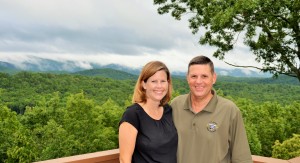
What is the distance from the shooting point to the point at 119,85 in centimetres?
5997

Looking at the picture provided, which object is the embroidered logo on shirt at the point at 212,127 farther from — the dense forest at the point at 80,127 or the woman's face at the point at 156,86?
the dense forest at the point at 80,127

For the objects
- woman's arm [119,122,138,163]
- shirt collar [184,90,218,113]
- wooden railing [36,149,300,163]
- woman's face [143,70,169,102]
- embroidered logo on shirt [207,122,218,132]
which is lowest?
wooden railing [36,149,300,163]

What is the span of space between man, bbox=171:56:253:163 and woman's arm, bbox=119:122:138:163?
1.13 feet

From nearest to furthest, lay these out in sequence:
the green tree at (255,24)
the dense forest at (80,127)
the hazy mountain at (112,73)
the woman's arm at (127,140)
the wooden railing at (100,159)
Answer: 1. the woman's arm at (127,140)
2. the wooden railing at (100,159)
3. the green tree at (255,24)
4. the dense forest at (80,127)
5. the hazy mountain at (112,73)

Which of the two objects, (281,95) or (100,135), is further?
(281,95)

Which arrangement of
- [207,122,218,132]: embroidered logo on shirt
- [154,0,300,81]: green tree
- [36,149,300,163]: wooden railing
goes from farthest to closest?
[154,0,300,81]: green tree → [36,149,300,163]: wooden railing → [207,122,218,132]: embroidered logo on shirt

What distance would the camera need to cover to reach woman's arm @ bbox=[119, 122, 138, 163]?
7.30 feet

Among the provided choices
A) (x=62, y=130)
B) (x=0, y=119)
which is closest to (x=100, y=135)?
(x=62, y=130)

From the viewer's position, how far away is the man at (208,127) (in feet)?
7.66

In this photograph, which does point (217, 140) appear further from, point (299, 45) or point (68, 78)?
point (68, 78)

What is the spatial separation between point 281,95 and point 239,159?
170ft

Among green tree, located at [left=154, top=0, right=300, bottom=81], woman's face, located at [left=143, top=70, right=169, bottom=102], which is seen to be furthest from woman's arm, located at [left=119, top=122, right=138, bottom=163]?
green tree, located at [left=154, top=0, right=300, bottom=81]

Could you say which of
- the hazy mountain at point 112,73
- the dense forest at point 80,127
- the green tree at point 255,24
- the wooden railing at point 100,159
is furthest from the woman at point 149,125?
the hazy mountain at point 112,73

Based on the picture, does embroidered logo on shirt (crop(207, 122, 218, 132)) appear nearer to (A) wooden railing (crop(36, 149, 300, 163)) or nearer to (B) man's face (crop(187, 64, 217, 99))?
(B) man's face (crop(187, 64, 217, 99))
